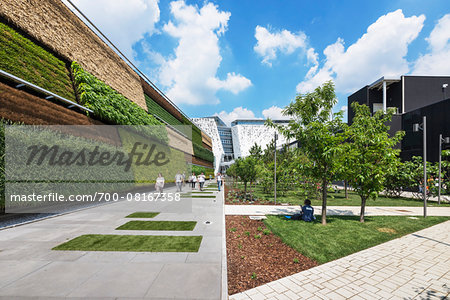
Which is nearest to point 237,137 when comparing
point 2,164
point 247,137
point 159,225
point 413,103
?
point 247,137

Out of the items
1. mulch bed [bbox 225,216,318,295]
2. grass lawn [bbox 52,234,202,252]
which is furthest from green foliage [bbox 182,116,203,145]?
mulch bed [bbox 225,216,318,295]

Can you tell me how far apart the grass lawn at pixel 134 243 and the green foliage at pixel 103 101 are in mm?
9647

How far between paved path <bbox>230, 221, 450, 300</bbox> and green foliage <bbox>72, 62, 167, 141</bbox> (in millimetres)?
13727

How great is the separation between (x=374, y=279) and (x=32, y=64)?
578 inches

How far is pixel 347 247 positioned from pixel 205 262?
397cm

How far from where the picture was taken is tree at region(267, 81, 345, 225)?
7281 millimetres

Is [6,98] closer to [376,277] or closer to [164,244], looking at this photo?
[164,244]

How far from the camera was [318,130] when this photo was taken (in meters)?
7.27

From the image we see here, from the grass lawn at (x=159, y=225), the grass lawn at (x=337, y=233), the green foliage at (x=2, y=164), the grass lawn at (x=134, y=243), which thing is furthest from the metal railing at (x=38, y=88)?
the grass lawn at (x=337, y=233)

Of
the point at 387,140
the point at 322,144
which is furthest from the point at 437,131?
the point at 322,144

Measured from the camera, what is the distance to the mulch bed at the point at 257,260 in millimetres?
3761

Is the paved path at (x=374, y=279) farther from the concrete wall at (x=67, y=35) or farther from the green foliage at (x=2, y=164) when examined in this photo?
the concrete wall at (x=67, y=35)

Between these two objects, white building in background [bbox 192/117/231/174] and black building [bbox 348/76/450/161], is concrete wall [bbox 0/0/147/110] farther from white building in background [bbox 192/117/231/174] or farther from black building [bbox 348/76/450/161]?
white building in background [bbox 192/117/231/174]

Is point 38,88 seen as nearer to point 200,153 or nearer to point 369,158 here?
point 369,158
